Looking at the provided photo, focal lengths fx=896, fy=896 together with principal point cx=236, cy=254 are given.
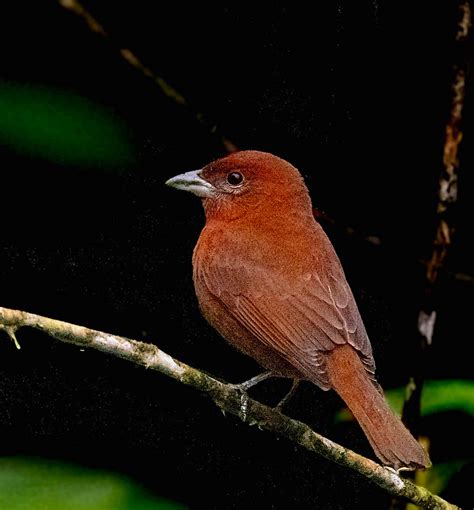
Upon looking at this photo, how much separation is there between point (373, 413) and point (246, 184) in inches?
38.5

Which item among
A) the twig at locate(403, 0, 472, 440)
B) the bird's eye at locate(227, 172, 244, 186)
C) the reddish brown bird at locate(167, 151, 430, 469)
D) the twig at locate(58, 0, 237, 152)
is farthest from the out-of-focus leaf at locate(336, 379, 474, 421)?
the twig at locate(58, 0, 237, 152)

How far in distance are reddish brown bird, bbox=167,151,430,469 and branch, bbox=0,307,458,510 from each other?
10cm

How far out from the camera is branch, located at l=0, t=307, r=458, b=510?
75.3 inches

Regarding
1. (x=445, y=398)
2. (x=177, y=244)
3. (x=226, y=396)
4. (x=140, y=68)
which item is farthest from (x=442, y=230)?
(x=177, y=244)

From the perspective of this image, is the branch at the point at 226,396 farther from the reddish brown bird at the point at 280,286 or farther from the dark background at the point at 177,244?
the dark background at the point at 177,244

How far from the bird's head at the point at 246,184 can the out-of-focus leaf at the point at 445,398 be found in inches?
27.5

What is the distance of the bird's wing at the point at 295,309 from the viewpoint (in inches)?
102

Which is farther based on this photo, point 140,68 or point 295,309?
point 295,309

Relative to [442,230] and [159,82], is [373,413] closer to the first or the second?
[442,230]

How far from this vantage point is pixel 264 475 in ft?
12.6

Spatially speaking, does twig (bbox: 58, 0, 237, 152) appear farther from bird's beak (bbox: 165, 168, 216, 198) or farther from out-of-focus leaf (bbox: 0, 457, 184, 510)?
out-of-focus leaf (bbox: 0, 457, 184, 510)

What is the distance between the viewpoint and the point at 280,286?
276cm

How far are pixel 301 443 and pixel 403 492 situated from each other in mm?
288

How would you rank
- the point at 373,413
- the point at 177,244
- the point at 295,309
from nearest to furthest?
the point at 373,413, the point at 295,309, the point at 177,244
